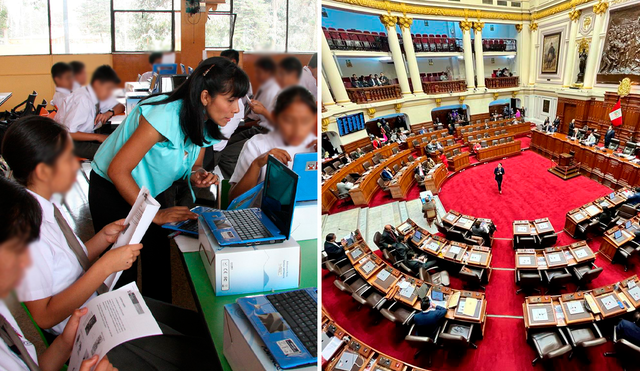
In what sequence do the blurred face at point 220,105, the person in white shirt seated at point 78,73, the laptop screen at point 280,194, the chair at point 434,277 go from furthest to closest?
the chair at point 434,277
the blurred face at point 220,105
the person in white shirt seated at point 78,73
the laptop screen at point 280,194

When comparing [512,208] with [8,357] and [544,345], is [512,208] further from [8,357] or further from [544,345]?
[8,357]

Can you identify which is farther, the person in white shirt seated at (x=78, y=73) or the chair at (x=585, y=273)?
the person in white shirt seated at (x=78, y=73)

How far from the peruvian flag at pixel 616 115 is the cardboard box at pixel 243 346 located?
3.79 ft

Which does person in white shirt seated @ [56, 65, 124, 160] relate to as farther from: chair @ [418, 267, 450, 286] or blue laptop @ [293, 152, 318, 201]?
chair @ [418, 267, 450, 286]

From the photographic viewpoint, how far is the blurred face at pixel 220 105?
7.14 feet

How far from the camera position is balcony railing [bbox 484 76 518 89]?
1.66 metres

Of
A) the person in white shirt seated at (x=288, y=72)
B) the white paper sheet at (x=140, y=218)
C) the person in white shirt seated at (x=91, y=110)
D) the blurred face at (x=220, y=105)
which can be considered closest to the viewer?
the person in white shirt seated at (x=288, y=72)

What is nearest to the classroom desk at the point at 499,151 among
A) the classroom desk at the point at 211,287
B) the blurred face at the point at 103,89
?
the classroom desk at the point at 211,287

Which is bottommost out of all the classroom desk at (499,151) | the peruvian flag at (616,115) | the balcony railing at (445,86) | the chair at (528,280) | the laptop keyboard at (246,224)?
the chair at (528,280)

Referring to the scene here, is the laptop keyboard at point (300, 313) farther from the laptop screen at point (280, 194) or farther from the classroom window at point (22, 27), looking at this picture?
the classroom window at point (22, 27)

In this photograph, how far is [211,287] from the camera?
1.91 metres

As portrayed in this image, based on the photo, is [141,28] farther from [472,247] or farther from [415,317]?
[415,317]

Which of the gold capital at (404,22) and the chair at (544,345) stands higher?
the gold capital at (404,22)

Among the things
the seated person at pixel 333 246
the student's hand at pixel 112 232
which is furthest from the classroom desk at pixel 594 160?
the student's hand at pixel 112 232
